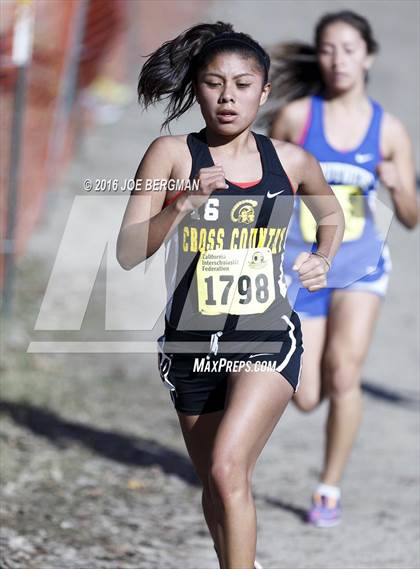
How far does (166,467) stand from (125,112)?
1019cm

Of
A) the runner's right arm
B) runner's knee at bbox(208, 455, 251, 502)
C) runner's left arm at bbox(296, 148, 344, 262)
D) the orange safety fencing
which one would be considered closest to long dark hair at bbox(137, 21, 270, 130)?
the runner's right arm

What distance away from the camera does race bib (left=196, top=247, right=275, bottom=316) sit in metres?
3.71

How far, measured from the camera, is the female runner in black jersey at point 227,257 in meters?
3.61

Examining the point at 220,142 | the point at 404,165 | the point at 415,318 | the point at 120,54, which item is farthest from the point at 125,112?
the point at 220,142

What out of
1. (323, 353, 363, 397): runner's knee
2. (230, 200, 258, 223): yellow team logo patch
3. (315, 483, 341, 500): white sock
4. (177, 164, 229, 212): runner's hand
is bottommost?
(315, 483, 341, 500): white sock

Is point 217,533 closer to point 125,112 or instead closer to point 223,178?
point 223,178

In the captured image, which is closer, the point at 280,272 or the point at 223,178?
the point at 223,178

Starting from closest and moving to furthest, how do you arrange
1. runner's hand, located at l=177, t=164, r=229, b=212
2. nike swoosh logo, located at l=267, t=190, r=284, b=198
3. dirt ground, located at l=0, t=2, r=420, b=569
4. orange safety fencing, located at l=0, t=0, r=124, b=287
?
runner's hand, located at l=177, t=164, r=229, b=212
nike swoosh logo, located at l=267, t=190, r=284, b=198
dirt ground, located at l=0, t=2, r=420, b=569
orange safety fencing, located at l=0, t=0, r=124, b=287

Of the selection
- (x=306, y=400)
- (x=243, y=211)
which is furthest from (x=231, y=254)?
(x=306, y=400)

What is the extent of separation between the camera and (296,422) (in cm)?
688

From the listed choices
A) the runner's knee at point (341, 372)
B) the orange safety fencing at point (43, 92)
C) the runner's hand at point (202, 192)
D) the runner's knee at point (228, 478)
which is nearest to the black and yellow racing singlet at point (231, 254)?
the runner's hand at point (202, 192)

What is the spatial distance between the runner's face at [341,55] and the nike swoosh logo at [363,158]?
1.07 ft

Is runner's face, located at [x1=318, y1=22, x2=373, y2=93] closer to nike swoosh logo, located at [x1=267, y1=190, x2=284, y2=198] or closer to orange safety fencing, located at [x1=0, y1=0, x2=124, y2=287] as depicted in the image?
nike swoosh logo, located at [x1=267, y1=190, x2=284, y2=198]

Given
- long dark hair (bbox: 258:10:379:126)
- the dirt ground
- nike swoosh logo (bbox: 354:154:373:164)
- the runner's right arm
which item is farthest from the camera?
long dark hair (bbox: 258:10:379:126)
